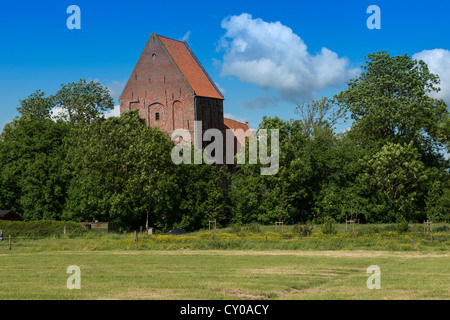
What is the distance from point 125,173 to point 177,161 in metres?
5.73

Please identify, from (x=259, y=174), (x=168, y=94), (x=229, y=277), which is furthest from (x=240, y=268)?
(x=168, y=94)

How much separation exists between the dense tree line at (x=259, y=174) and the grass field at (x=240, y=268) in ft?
40.8

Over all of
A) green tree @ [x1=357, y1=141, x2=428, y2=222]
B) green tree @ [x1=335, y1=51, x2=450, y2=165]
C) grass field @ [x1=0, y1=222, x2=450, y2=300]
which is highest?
green tree @ [x1=335, y1=51, x2=450, y2=165]

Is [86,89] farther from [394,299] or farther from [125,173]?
[394,299]

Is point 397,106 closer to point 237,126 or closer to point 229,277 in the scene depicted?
point 237,126

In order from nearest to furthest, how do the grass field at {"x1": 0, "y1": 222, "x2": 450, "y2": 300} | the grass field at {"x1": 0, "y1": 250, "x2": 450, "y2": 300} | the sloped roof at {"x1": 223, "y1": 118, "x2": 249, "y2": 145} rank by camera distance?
the grass field at {"x1": 0, "y1": 250, "x2": 450, "y2": 300}, the grass field at {"x1": 0, "y1": 222, "x2": 450, "y2": 300}, the sloped roof at {"x1": 223, "y1": 118, "x2": 249, "y2": 145}

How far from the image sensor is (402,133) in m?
65.4

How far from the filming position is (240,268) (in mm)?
26797

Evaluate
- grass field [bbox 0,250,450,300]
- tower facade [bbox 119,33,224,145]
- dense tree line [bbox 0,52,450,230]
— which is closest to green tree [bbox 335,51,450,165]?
dense tree line [bbox 0,52,450,230]

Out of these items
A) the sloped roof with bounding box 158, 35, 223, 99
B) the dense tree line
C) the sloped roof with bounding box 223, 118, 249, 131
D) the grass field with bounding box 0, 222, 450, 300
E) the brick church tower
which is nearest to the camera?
the grass field with bounding box 0, 222, 450, 300

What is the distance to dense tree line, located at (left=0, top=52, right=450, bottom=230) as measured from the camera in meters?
60.1

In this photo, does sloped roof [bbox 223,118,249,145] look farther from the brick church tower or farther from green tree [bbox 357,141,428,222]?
green tree [bbox 357,141,428,222]

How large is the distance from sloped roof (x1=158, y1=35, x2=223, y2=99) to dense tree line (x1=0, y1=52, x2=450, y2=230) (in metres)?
8.54
